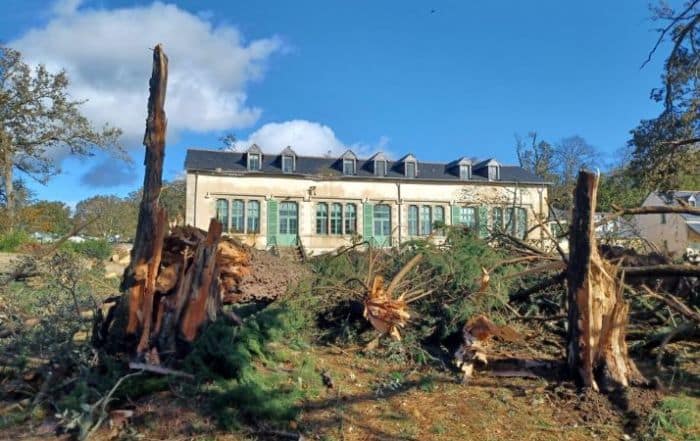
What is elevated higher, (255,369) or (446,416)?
(255,369)

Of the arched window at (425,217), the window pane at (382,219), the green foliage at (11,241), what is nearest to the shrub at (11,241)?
the green foliage at (11,241)

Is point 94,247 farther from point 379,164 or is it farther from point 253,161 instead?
point 379,164

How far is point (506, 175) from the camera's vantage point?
3812cm

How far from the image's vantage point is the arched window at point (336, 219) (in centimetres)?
3509

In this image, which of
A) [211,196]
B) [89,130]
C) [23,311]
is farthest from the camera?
[211,196]

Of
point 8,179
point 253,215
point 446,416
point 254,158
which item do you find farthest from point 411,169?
point 446,416

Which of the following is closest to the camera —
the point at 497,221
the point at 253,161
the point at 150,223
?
the point at 150,223

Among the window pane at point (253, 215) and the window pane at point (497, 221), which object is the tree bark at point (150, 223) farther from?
the window pane at point (253, 215)

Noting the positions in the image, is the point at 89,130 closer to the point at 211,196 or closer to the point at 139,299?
the point at 211,196

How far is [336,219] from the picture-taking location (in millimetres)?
35219

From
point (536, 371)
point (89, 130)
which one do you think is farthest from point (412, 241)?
point (89, 130)

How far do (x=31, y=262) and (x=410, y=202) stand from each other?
31404mm

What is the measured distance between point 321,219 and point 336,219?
0.92m

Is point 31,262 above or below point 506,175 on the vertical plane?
below
